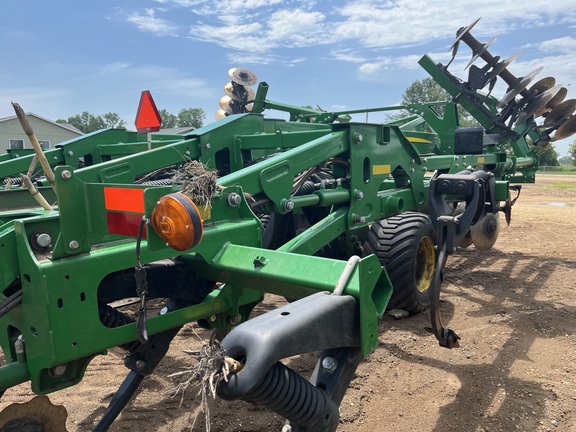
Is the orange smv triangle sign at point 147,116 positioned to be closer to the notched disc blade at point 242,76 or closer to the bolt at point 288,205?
the bolt at point 288,205

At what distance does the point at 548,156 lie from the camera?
48.8m

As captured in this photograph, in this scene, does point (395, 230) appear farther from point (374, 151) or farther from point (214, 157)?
point (214, 157)

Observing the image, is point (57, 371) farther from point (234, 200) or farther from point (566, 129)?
point (566, 129)

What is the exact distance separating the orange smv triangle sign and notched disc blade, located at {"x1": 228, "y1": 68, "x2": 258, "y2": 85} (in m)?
4.08

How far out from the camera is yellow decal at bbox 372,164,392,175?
12.3 ft

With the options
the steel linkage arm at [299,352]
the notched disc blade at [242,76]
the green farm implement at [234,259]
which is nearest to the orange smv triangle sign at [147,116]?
the green farm implement at [234,259]

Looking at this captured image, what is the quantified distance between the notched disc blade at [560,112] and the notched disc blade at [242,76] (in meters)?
4.26

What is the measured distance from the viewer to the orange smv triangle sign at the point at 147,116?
11.7 feet

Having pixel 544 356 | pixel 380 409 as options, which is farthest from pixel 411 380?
pixel 544 356

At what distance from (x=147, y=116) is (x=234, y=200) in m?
1.48

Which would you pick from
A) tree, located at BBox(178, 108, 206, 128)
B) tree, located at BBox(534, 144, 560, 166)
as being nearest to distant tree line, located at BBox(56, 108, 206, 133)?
tree, located at BBox(178, 108, 206, 128)

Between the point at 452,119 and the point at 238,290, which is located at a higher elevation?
the point at 452,119

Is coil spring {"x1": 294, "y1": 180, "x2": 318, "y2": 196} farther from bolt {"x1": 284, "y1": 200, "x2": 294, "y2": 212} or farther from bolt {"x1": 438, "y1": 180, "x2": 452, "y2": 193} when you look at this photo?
bolt {"x1": 438, "y1": 180, "x2": 452, "y2": 193}

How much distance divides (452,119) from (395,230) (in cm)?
261
